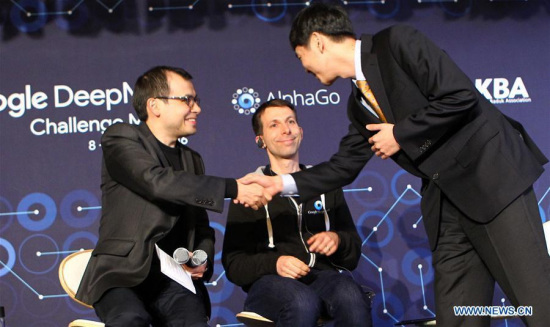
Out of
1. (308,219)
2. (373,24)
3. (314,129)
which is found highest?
(373,24)

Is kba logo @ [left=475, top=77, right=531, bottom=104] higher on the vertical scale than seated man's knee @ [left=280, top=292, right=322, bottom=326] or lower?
higher

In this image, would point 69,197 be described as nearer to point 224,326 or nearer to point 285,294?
point 224,326

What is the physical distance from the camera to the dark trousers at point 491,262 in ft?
9.26

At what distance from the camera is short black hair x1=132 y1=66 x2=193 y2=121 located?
370cm

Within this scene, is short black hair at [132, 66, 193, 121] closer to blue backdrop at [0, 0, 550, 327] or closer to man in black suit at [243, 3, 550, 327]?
man in black suit at [243, 3, 550, 327]

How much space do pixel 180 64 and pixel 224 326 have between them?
6.03ft

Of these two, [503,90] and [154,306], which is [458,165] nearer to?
[154,306]

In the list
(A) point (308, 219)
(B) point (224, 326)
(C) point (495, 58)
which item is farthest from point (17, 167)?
(C) point (495, 58)

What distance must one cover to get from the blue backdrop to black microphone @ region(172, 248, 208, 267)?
1.50 m

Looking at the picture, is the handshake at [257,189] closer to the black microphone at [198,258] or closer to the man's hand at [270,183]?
the man's hand at [270,183]

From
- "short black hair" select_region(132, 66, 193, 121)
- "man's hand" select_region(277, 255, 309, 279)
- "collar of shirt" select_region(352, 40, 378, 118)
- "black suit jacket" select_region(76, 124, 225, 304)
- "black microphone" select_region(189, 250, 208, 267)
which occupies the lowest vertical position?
"man's hand" select_region(277, 255, 309, 279)

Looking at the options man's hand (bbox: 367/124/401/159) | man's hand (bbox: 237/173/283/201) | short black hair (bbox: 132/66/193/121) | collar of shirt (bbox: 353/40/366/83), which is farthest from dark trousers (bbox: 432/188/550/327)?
short black hair (bbox: 132/66/193/121)

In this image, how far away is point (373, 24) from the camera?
537 cm

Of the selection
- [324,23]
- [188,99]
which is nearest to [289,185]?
[188,99]
